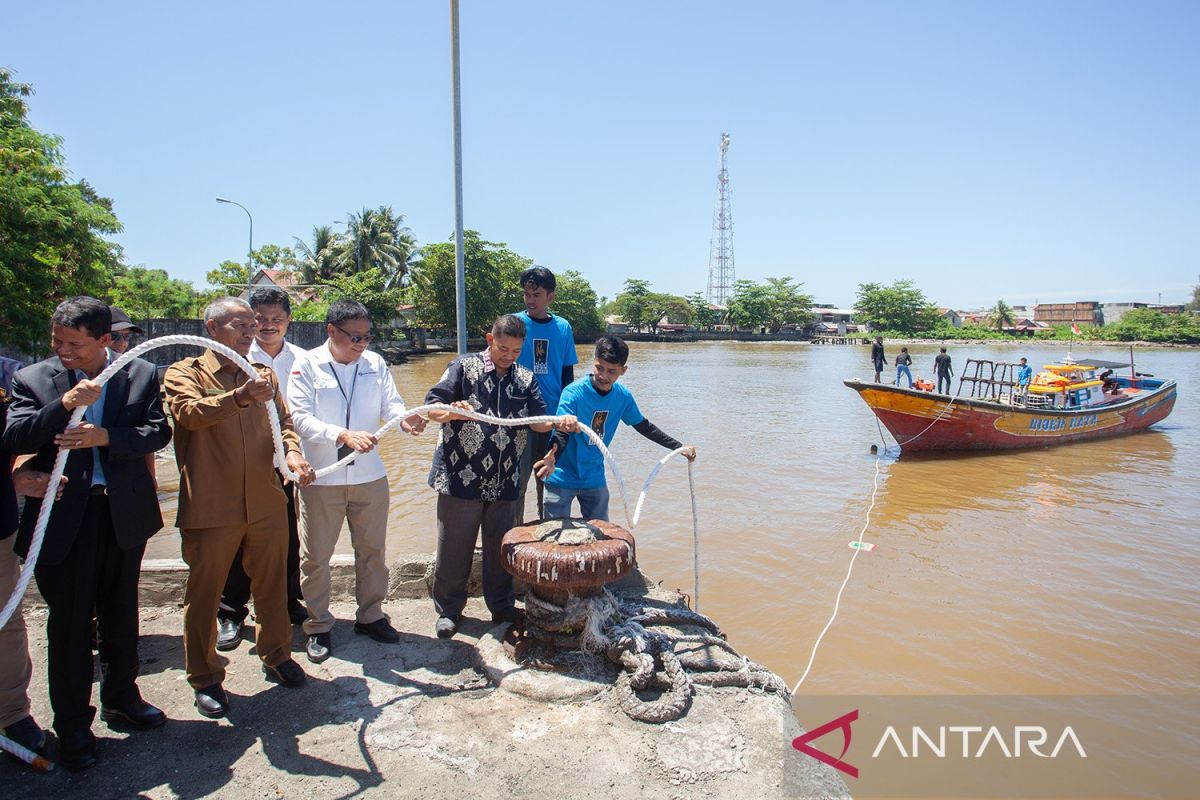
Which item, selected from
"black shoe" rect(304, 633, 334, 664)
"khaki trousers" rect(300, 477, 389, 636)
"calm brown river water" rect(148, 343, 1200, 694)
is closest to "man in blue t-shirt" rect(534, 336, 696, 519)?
"khaki trousers" rect(300, 477, 389, 636)

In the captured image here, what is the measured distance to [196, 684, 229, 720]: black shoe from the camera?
305 centimetres

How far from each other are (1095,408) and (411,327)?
39777 mm

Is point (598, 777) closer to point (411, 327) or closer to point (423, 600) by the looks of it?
point (423, 600)

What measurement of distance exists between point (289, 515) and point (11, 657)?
1366mm

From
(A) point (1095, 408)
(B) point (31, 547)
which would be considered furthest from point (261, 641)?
(A) point (1095, 408)

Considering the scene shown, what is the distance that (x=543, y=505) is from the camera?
423cm

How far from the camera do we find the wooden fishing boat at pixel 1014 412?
1395cm

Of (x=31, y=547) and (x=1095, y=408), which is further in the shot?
(x=1095, y=408)

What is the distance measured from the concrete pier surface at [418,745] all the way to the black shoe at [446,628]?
303mm

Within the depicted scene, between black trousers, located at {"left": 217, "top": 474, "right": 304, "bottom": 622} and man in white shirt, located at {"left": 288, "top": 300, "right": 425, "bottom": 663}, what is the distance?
230 mm

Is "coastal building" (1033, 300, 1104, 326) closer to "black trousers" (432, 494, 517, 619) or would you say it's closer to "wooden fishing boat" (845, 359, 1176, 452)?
"wooden fishing boat" (845, 359, 1176, 452)

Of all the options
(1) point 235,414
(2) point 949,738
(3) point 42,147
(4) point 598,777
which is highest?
(3) point 42,147

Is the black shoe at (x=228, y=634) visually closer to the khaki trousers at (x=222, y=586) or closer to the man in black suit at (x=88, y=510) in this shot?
the khaki trousers at (x=222, y=586)

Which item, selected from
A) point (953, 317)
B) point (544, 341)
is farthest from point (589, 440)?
point (953, 317)
